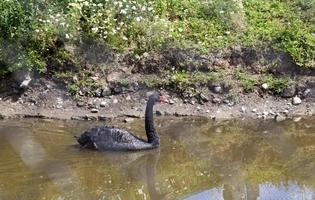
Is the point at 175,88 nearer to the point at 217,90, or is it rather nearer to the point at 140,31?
the point at 217,90

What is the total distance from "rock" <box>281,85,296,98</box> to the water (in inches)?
29.1

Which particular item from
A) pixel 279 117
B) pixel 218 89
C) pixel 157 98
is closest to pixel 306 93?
pixel 279 117

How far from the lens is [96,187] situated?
30.6 ft

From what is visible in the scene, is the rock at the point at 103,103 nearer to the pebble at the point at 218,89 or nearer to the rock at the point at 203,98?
the rock at the point at 203,98

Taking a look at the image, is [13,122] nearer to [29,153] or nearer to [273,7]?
[29,153]

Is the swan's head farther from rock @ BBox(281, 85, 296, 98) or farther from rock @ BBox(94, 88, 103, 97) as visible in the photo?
rock @ BBox(281, 85, 296, 98)

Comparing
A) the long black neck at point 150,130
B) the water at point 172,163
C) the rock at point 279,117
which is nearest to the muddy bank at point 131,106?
the rock at point 279,117

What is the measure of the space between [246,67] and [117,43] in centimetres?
243

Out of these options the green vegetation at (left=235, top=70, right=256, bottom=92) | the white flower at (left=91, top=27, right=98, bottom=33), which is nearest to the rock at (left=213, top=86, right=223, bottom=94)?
the green vegetation at (left=235, top=70, right=256, bottom=92)

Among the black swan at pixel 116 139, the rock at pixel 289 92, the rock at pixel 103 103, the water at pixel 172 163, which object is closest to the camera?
the water at pixel 172 163

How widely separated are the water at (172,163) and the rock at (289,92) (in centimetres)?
74

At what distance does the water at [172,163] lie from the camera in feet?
30.1

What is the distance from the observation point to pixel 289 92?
12523 millimetres

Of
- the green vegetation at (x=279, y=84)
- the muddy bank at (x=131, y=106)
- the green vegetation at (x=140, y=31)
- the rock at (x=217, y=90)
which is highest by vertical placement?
the green vegetation at (x=140, y=31)
